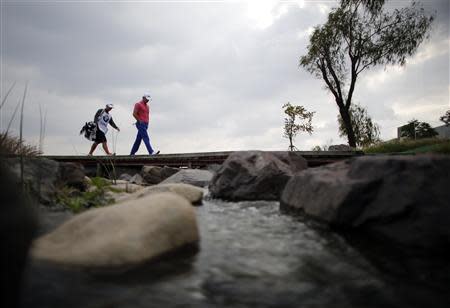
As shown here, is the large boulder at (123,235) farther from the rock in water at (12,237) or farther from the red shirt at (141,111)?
the red shirt at (141,111)

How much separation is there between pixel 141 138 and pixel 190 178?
502 cm

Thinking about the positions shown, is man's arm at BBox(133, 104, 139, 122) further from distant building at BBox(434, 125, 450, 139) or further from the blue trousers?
distant building at BBox(434, 125, 450, 139)

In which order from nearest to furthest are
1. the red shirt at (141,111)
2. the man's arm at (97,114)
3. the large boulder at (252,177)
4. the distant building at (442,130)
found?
the large boulder at (252,177) < the red shirt at (141,111) < the man's arm at (97,114) < the distant building at (442,130)

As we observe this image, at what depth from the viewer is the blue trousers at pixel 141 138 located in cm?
→ 1183

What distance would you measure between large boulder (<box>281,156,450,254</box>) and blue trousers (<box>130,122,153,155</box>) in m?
9.60

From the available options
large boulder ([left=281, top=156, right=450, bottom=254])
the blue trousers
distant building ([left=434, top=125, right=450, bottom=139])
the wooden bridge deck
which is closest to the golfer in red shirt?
the blue trousers

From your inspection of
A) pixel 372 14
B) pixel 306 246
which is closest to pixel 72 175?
pixel 306 246

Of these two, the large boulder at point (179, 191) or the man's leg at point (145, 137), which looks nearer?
the large boulder at point (179, 191)

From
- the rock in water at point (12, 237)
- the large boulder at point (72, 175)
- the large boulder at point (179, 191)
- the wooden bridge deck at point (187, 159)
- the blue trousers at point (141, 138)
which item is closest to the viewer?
the rock in water at point (12, 237)

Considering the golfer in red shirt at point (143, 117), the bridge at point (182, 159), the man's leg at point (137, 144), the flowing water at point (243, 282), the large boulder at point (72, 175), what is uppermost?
the golfer in red shirt at point (143, 117)

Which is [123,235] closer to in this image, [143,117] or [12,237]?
[12,237]

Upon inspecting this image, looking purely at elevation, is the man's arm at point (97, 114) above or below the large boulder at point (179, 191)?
above

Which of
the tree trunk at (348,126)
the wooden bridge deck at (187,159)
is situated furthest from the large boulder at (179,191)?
the tree trunk at (348,126)

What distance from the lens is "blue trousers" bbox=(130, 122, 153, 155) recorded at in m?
11.8
